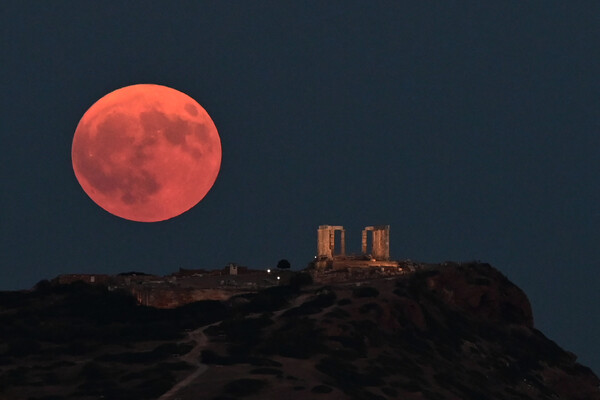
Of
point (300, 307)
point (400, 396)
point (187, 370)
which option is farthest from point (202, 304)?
point (400, 396)

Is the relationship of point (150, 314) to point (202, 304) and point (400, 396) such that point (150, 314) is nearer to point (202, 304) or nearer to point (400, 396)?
point (202, 304)

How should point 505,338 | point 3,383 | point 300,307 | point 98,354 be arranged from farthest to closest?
1. point 505,338
2. point 300,307
3. point 98,354
4. point 3,383

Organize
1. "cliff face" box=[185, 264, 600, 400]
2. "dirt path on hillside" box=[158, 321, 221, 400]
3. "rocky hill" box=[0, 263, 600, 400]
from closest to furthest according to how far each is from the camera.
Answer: "dirt path on hillside" box=[158, 321, 221, 400] < "rocky hill" box=[0, 263, 600, 400] < "cliff face" box=[185, 264, 600, 400]

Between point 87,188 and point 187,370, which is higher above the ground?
point 87,188

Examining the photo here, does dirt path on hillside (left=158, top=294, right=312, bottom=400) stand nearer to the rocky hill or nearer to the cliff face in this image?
the rocky hill

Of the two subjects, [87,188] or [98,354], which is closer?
[98,354]

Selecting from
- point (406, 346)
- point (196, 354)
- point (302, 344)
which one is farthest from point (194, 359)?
point (406, 346)

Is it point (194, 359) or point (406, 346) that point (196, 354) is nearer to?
point (194, 359)

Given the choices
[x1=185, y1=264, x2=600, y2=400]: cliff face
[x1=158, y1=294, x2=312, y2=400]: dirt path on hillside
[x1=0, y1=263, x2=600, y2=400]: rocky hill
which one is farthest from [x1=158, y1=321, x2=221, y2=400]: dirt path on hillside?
[x1=185, y1=264, x2=600, y2=400]: cliff face
